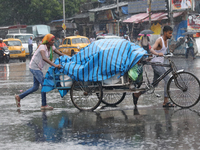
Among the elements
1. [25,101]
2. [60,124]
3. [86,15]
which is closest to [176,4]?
[86,15]

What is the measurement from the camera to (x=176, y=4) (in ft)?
108

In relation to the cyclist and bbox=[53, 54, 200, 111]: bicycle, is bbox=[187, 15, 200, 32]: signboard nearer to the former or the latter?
the cyclist

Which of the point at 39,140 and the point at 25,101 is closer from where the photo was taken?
the point at 39,140

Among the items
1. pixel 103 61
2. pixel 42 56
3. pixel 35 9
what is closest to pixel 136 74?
pixel 103 61

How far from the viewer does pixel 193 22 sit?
30781 millimetres

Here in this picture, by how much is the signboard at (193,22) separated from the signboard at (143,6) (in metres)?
4.35

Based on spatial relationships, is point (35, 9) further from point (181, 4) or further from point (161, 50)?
point (161, 50)

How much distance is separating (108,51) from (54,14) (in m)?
49.1

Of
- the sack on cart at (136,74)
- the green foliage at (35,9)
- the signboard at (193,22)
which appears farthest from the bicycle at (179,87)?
the green foliage at (35,9)

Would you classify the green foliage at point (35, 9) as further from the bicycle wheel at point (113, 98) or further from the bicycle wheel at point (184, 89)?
the bicycle wheel at point (184, 89)

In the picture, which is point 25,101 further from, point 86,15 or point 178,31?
point 86,15

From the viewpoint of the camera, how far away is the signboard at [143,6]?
35200 mm

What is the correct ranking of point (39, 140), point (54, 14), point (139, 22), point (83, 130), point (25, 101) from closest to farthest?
point (39, 140) < point (83, 130) < point (25, 101) < point (139, 22) < point (54, 14)

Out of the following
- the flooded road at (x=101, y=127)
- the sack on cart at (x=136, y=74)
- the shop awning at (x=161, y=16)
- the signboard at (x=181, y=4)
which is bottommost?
the flooded road at (x=101, y=127)
